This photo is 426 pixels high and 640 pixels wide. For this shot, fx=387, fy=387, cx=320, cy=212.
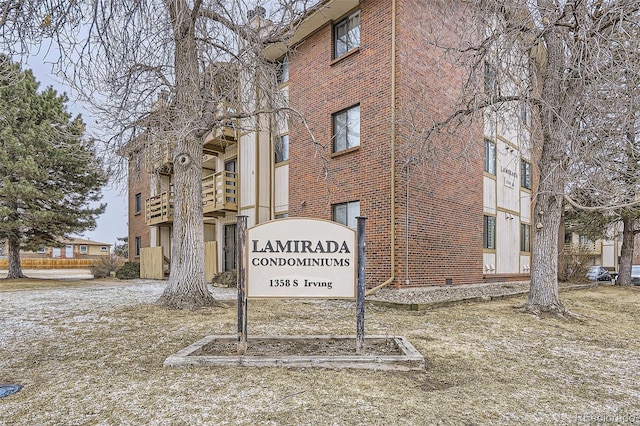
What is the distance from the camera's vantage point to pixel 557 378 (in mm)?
4160

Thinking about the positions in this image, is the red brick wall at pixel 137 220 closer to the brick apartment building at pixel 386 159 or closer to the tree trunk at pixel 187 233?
the brick apartment building at pixel 386 159

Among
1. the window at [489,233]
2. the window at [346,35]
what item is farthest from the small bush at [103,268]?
the window at [489,233]

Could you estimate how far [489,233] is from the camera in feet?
45.9

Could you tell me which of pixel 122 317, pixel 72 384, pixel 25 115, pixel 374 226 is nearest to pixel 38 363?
pixel 72 384

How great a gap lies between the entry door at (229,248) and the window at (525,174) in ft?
40.6

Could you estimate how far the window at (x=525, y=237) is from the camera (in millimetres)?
16267

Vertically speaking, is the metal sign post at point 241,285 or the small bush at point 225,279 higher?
the metal sign post at point 241,285

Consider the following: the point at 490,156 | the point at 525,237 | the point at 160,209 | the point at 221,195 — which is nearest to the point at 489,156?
the point at 490,156

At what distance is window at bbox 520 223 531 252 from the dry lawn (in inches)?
366

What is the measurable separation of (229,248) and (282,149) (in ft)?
15.6

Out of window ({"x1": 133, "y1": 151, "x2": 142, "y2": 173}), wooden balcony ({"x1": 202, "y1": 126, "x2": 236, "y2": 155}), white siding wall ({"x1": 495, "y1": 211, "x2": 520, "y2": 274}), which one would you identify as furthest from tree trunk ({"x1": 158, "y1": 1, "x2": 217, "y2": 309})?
white siding wall ({"x1": 495, "y1": 211, "x2": 520, "y2": 274})

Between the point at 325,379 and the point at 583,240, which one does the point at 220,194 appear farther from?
the point at 583,240

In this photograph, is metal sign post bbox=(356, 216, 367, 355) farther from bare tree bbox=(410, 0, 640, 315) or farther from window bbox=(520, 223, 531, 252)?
window bbox=(520, 223, 531, 252)

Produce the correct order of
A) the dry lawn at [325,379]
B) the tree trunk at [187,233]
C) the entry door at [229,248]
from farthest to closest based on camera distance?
the entry door at [229,248] → the tree trunk at [187,233] → the dry lawn at [325,379]
